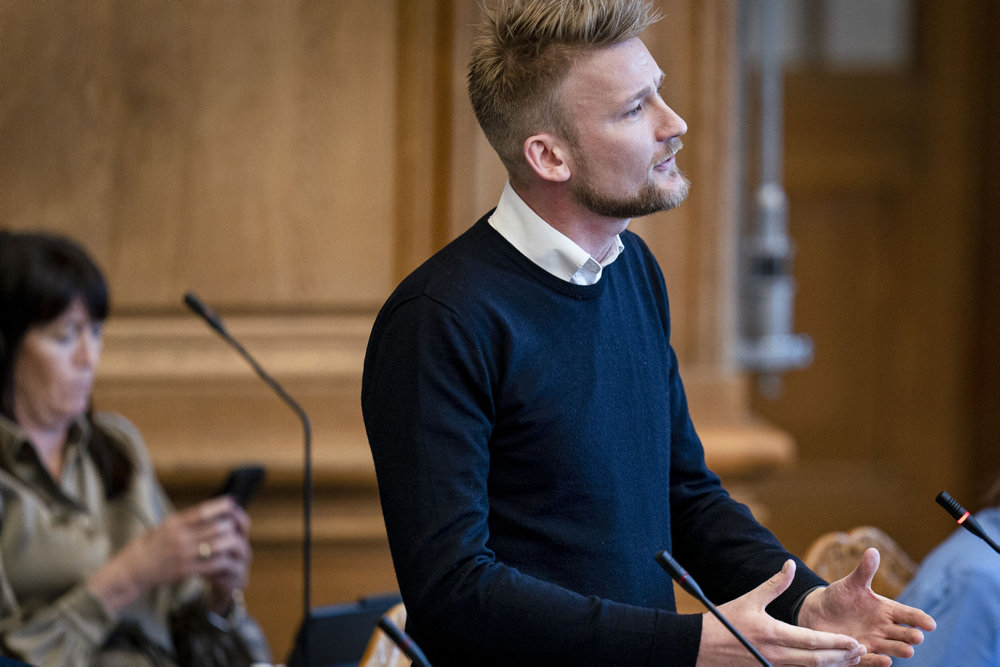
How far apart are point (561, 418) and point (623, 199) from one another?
23cm

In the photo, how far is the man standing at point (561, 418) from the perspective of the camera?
1030mm

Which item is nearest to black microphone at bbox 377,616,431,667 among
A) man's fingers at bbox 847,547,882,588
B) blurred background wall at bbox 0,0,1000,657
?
man's fingers at bbox 847,547,882,588

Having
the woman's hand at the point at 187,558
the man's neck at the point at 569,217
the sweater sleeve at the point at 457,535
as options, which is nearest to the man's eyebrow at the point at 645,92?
the man's neck at the point at 569,217

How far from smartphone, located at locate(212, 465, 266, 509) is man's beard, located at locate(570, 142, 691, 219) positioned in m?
1.13

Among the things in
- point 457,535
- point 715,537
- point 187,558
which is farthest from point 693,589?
point 187,558

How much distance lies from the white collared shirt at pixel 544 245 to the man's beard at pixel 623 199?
5cm

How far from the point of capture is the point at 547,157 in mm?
1202

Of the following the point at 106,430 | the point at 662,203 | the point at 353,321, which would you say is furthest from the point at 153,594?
the point at 662,203

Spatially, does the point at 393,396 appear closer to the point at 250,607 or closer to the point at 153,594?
the point at 153,594

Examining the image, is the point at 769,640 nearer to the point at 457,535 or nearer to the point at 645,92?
the point at 457,535

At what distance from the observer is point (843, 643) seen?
993 millimetres

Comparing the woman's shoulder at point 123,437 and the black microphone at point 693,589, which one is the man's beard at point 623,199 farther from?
the woman's shoulder at point 123,437

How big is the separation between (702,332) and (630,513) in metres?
1.43

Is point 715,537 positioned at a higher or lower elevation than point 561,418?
lower
